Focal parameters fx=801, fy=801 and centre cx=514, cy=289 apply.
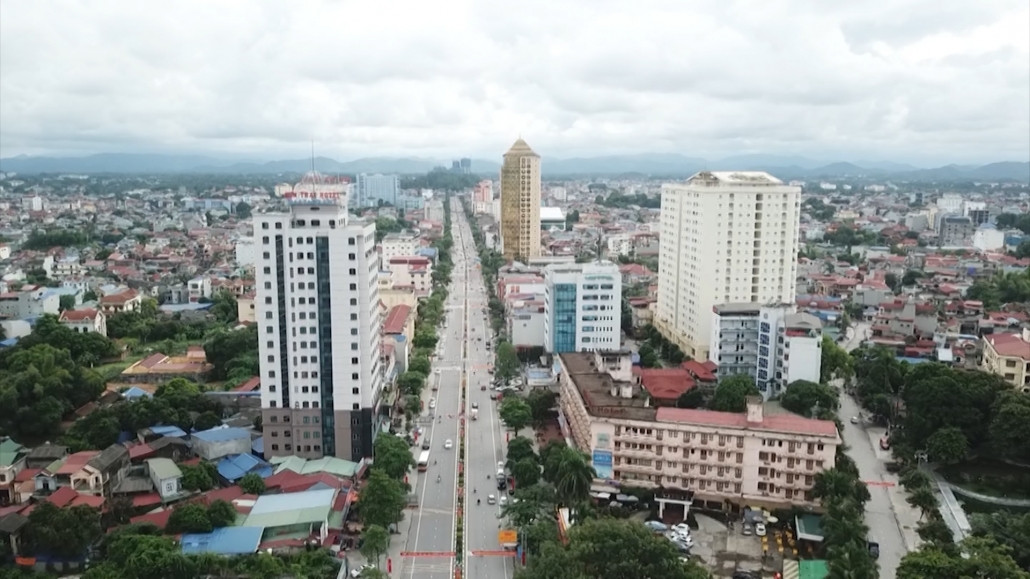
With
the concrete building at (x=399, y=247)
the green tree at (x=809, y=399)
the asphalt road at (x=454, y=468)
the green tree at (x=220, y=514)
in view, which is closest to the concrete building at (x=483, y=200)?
the concrete building at (x=399, y=247)

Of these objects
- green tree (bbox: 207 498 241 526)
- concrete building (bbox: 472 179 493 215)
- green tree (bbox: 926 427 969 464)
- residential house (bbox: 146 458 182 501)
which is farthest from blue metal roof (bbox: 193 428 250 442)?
concrete building (bbox: 472 179 493 215)

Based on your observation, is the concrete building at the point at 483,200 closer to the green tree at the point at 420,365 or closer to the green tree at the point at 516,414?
the green tree at the point at 420,365

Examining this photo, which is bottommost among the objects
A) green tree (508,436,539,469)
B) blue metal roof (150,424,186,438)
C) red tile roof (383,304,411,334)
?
blue metal roof (150,424,186,438)

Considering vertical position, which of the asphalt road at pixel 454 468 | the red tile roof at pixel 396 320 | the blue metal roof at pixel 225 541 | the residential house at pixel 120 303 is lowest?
the asphalt road at pixel 454 468

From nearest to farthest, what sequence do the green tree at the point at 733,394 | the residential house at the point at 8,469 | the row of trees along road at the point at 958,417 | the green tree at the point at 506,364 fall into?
the residential house at the point at 8,469
the row of trees along road at the point at 958,417
the green tree at the point at 733,394
the green tree at the point at 506,364

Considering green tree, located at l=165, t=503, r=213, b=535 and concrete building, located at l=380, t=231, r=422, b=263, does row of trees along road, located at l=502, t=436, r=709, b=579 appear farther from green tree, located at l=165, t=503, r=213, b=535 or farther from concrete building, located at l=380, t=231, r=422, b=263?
concrete building, located at l=380, t=231, r=422, b=263
